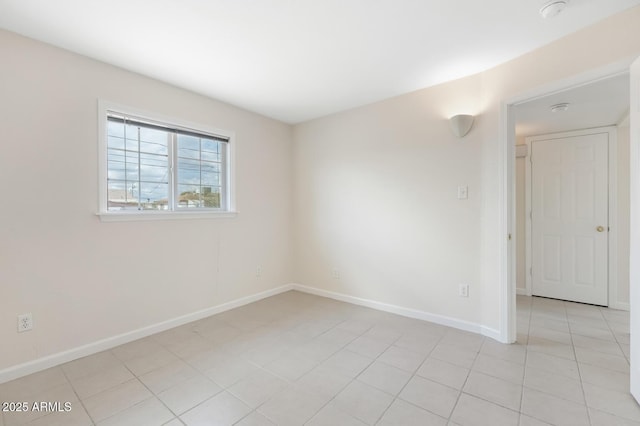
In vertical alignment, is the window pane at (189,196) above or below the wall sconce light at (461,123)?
below

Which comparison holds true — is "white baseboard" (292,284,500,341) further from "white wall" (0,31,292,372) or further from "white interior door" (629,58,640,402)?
"white wall" (0,31,292,372)

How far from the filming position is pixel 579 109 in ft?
9.54

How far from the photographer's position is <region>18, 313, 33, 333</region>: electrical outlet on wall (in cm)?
200

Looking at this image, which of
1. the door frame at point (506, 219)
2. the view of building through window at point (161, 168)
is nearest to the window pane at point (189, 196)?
the view of building through window at point (161, 168)

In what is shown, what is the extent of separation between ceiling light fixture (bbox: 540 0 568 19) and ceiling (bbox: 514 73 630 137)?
0.62 meters

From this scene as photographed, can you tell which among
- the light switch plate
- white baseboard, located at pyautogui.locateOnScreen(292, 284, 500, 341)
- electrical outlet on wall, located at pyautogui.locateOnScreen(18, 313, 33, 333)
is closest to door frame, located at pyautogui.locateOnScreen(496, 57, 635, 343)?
white baseboard, located at pyautogui.locateOnScreen(292, 284, 500, 341)

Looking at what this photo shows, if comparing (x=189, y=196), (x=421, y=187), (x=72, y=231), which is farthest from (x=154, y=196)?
(x=421, y=187)

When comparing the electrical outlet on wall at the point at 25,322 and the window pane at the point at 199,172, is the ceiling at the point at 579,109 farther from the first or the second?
the electrical outlet on wall at the point at 25,322

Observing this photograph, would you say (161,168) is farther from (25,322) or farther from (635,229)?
(635,229)

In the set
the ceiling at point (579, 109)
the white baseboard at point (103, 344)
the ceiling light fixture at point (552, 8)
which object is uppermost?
the ceiling light fixture at point (552, 8)

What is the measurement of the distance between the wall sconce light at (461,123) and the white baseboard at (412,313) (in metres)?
1.79

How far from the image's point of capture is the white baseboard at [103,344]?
197cm

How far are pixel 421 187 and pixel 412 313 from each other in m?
1.35

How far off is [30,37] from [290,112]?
2322mm
